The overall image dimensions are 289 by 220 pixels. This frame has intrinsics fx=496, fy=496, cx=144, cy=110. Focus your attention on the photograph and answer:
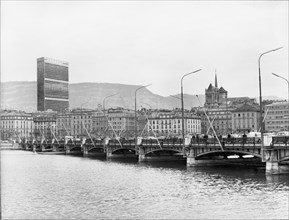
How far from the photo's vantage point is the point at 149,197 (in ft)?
135

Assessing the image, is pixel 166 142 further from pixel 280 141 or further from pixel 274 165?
pixel 274 165

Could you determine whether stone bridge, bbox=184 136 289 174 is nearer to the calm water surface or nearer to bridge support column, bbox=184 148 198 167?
bridge support column, bbox=184 148 198 167

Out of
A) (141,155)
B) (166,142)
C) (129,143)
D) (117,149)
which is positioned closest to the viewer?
(166,142)

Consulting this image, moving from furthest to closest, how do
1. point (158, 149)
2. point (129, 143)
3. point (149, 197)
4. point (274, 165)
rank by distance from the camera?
point (129, 143)
point (158, 149)
point (274, 165)
point (149, 197)

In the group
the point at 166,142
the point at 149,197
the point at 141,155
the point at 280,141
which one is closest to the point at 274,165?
the point at 280,141

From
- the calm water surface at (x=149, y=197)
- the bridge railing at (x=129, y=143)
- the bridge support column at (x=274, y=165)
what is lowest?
the calm water surface at (x=149, y=197)

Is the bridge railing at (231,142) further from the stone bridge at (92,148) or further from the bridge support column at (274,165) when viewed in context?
the stone bridge at (92,148)

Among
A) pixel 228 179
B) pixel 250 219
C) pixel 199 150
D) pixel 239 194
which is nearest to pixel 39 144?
pixel 199 150

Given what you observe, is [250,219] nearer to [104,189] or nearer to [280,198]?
[280,198]

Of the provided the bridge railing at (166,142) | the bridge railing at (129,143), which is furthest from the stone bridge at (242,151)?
the bridge railing at (129,143)

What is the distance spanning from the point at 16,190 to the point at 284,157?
29.3 m

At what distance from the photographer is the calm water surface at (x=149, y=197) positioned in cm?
3269

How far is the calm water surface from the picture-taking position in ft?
107

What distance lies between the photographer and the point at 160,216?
31594mm
